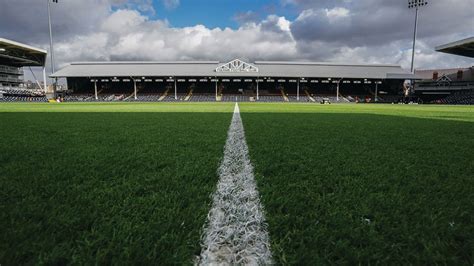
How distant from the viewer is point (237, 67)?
41719 millimetres

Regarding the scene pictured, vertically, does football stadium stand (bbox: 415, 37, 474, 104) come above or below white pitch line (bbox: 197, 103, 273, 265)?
above

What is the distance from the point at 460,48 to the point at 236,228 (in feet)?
156

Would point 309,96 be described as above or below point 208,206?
above

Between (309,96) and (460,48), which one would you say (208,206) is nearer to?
(309,96)

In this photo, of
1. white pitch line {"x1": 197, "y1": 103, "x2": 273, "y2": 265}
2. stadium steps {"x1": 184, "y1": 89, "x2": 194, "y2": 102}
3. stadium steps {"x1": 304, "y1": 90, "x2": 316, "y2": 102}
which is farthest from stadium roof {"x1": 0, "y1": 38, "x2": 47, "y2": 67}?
white pitch line {"x1": 197, "y1": 103, "x2": 273, "y2": 265}

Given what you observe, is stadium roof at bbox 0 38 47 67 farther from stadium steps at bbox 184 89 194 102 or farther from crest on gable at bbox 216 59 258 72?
crest on gable at bbox 216 59 258 72

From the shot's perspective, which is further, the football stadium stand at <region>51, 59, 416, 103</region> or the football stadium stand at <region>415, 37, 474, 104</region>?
the football stadium stand at <region>51, 59, 416, 103</region>

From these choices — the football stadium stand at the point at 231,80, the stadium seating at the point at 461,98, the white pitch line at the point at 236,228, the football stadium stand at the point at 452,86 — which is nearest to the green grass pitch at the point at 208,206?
the white pitch line at the point at 236,228

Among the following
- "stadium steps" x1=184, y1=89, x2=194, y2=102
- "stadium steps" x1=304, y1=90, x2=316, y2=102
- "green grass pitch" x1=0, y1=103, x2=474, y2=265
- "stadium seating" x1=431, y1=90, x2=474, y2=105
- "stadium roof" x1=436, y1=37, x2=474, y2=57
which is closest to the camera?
"green grass pitch" x1=0, y1=103, x2=474, y2=265

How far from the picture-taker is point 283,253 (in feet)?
3.07

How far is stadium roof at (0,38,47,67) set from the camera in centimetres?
3963

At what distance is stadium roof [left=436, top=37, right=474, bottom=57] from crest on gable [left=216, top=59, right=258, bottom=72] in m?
25.3

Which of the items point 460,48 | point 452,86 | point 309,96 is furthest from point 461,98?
point 309,96

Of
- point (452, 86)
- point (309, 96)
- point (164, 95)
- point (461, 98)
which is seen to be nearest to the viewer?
point (461, 98)
